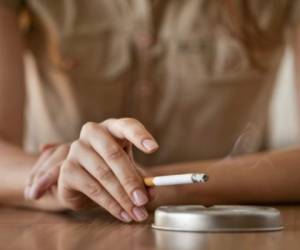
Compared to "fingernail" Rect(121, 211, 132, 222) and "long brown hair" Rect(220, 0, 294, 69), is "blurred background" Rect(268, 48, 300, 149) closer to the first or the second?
"long brown hair" Rect(220, 0, 294, 69)

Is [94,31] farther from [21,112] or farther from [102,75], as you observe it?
[21,112]

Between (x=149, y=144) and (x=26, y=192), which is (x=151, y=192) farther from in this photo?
(x=26, y=192)

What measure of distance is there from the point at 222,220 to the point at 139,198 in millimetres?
127

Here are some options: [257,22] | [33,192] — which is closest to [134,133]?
[33,192]

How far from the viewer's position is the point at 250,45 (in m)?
1.56

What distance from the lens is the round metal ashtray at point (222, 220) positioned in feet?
2.34

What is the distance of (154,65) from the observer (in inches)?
60.3

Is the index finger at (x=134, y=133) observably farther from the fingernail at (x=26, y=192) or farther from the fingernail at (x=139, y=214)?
the fingernail at (x=26, y=192)

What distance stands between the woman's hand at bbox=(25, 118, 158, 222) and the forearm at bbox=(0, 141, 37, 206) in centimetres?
19

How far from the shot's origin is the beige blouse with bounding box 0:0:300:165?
153 centimetres

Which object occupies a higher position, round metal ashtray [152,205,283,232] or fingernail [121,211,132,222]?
fingernail [121,211,132,222]

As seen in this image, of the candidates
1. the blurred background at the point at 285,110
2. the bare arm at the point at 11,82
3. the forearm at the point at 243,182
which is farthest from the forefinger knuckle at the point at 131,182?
the blurred background at the point at 285,110

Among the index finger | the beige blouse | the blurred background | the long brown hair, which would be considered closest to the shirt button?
the beige blouse

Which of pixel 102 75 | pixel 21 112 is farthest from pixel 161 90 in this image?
pixel 21 112
